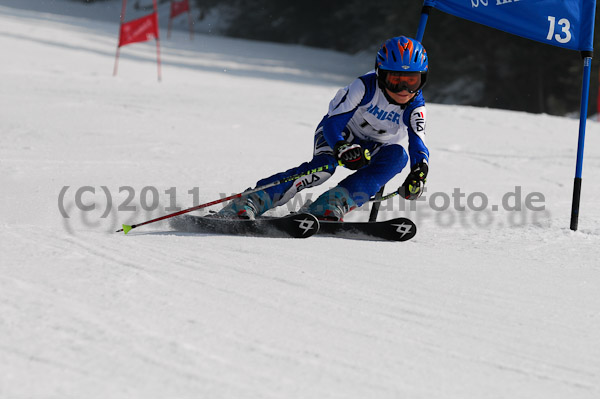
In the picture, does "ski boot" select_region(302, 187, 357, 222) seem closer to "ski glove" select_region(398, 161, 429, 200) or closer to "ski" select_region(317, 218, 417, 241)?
"ski" select_region(317, 218, 417, 241)

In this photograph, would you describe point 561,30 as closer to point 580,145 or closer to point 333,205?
point 580,145

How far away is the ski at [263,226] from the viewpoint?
427 centimetres

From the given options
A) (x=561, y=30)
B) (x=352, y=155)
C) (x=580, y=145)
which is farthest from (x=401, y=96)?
(x=580, y=145)

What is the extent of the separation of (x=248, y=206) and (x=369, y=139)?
0.94m

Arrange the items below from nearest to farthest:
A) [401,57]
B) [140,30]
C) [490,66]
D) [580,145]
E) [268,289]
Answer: [268,289]
[401,57]
[580,145]
[140,30]
[490,66]

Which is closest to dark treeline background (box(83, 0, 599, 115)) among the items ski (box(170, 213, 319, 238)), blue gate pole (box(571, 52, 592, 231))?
blue gate pole (box(571, 52, 592, 231))

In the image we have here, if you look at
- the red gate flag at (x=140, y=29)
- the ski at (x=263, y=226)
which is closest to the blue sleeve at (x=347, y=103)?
the ski at (x=263, y=226)

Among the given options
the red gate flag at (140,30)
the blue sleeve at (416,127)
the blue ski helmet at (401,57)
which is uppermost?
the red gate flag at (140,30)

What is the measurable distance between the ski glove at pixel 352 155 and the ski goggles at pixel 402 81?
18.1 inches

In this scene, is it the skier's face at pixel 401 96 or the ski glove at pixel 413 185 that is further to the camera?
the skier's face at pixel 401 96

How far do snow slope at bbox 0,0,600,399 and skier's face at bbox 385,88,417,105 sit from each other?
884mm

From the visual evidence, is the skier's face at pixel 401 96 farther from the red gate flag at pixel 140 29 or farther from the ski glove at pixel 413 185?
the red gate flag at pixel 140 29

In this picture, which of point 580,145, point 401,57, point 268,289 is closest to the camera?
point 268,289

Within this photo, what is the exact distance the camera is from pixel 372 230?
4.48 metres
